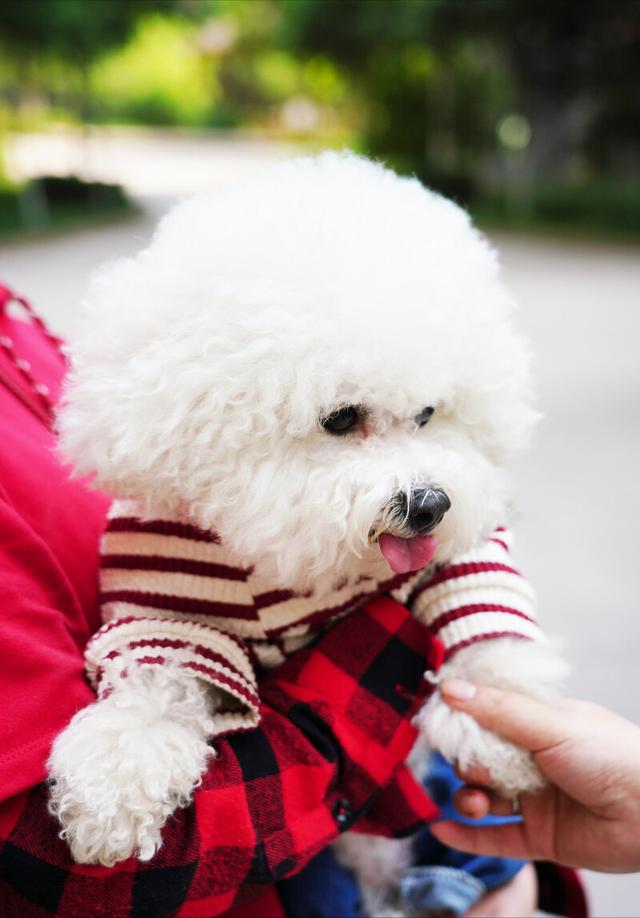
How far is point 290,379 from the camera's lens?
83 cm

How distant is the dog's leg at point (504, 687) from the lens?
3.16ft

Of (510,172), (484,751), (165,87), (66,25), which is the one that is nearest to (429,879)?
(484,751)

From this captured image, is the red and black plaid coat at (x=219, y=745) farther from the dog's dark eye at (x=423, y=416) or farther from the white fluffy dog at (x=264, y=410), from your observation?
the dog's dark eye at (x=423, y=416)

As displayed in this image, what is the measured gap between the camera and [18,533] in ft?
2.61

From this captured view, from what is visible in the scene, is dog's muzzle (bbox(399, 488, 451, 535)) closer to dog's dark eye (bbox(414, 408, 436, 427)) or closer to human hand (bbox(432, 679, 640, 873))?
dog's dark eye (bbox(414, 408, 436, 427))

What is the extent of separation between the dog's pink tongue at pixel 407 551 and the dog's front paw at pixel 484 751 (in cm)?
22

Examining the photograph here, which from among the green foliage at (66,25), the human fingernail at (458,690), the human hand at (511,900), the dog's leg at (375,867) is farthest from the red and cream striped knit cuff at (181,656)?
the green foliage at (66,25)

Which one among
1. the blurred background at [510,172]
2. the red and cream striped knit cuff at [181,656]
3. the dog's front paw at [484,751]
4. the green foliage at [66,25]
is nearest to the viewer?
the red and cream striped knit cuff at [181,656]

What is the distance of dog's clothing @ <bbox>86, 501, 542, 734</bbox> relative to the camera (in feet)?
2.90

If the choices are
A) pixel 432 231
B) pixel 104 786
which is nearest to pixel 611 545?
pixel 432 231

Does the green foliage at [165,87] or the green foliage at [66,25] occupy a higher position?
the green foliage at [66,25]

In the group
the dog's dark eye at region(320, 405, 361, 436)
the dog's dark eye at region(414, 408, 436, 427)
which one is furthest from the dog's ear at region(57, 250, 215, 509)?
the dog's dark eye at region(414, 408, 436, 427)

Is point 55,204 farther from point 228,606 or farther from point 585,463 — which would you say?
point 228,606

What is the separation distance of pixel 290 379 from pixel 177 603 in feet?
0.93
